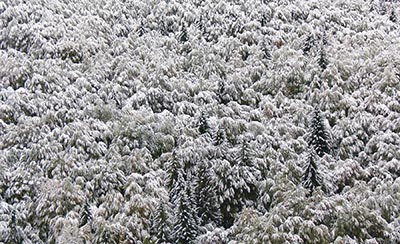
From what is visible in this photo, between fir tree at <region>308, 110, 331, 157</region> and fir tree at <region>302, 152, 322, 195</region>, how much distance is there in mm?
968

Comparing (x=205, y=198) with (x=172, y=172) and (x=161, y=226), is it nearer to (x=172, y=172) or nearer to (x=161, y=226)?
(x=172, y=172)

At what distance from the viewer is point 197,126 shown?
1191cm

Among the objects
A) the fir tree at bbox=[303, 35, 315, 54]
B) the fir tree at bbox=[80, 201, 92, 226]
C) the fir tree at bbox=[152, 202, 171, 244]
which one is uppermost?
the fir tree at bbox=[303, 35, 315, 54]

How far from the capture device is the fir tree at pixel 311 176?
33.3 ft

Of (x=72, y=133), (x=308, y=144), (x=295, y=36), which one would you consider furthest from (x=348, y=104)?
(x=72, y=133)

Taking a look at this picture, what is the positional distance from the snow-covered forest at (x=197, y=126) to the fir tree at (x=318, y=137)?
45mm

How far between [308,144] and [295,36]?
548 centimetres

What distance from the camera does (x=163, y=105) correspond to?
12836 mm

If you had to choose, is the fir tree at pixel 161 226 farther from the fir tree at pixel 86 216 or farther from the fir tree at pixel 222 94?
the fir tree at pixel 222 94

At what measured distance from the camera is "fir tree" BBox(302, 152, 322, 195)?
10.1 meters

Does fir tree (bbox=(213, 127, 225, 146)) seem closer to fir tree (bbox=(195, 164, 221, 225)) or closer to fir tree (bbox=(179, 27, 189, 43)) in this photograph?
fir tree (bbox=(195, 164, 221, 225))

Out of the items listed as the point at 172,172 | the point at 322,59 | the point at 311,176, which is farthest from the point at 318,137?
the point at 172,172

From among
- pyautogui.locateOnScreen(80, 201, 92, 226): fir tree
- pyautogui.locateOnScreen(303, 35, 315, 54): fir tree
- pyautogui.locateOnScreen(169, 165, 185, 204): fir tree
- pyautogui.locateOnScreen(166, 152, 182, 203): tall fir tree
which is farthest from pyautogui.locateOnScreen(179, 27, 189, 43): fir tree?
pyautogui.locateOnScreen(80, 201, 92, 226): fir tree

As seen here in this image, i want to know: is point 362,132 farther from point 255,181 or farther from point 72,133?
point 72,133
